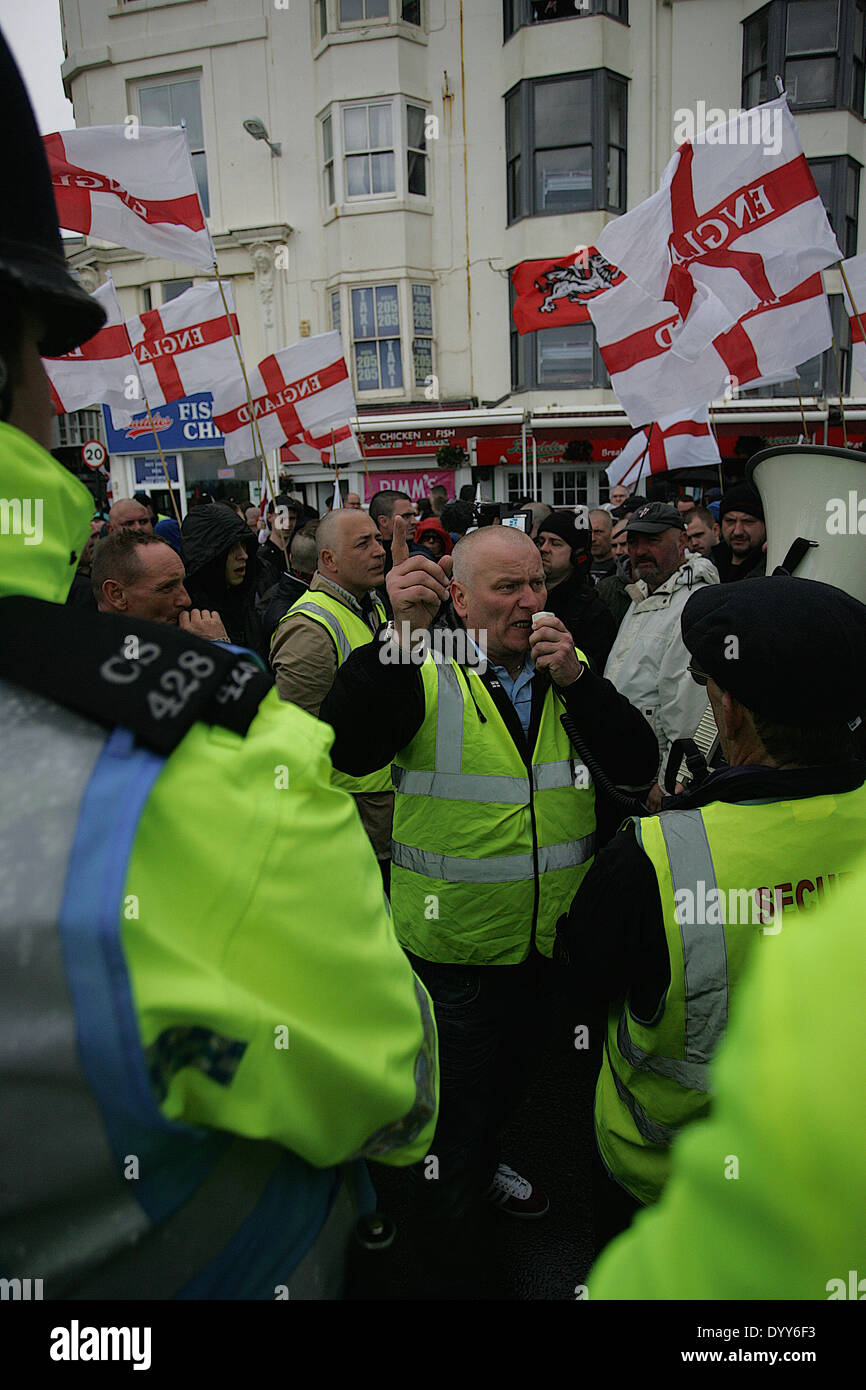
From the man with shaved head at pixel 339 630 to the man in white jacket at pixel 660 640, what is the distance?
1.29m

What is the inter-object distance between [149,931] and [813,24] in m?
19.1

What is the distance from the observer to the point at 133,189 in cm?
610

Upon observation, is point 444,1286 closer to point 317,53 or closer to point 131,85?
point 317,53

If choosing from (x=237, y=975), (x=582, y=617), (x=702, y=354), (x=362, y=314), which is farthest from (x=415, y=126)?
(x=237, y=975)

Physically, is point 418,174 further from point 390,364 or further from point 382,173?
point 390,364

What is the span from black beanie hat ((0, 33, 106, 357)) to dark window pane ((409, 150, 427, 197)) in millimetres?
17871

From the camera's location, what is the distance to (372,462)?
16.6 meters

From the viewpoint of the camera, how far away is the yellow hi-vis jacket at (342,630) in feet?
11.7

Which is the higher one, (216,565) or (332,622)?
(216,565)

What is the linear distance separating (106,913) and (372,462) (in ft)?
54.6

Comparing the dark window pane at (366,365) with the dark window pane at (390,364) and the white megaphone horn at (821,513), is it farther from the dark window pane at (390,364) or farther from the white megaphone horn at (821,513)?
the white megaphone horn at (821,513)

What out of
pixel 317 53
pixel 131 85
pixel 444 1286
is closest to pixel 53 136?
pixel 444 1286

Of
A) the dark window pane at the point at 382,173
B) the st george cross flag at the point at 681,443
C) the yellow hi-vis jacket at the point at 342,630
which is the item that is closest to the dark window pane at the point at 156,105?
the dark window pane at the point at 382,173

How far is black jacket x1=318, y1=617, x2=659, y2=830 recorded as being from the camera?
237 centimetres
